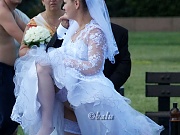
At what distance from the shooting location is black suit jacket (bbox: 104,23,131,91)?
7117mm

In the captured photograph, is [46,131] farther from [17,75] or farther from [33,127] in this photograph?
[17,75]

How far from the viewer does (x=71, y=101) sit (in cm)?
594

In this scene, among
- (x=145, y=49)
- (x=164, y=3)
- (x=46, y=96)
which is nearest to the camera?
(x=46, y=96)

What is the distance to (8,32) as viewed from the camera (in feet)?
24.0

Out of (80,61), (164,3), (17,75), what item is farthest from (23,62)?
(164,3)

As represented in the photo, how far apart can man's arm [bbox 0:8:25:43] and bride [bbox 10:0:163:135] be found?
3.89ft

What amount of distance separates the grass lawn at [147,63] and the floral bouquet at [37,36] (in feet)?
11.4

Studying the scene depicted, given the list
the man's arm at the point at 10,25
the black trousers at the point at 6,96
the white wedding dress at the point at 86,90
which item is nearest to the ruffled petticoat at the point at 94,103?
the white wedding dress at the point at 86,90

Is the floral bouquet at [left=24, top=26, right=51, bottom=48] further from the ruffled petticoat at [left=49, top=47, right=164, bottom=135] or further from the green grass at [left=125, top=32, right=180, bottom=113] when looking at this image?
the green grass at [left=125, top=32, right=180, bottom=113]

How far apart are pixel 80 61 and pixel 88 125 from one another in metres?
0.49

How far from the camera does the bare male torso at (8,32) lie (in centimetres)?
729

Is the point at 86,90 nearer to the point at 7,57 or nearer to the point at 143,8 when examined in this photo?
the point at 7,57

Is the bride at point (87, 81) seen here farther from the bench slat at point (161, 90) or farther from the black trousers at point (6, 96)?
the bench slat at point (161, 90)

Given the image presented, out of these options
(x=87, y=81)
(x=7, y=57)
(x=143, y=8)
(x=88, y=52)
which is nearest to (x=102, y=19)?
(x=88, y=52)
